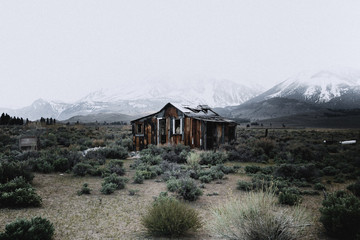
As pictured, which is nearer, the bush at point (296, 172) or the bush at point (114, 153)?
the bush at point (296, 172)

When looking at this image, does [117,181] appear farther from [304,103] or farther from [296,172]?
[304,103]

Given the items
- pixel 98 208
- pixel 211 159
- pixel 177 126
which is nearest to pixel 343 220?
pixel 98 208

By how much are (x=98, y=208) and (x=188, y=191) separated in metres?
2.52

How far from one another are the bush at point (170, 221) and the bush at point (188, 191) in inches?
81.4

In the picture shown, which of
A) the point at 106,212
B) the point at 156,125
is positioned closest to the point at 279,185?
the point at 106,212

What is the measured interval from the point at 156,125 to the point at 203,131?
13.3 feet

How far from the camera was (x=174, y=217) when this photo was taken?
4.41 meters

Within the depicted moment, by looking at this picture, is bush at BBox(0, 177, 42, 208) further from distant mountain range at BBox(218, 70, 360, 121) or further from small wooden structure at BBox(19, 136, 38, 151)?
distant mountain range at BBox(218, 70, 360, 121)

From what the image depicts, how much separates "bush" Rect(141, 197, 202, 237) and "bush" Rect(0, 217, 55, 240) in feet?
5.58

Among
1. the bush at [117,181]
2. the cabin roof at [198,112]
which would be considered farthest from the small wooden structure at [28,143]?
the bush at [117,181]

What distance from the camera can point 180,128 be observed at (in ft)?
58.1

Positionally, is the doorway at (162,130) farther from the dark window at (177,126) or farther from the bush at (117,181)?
the bush at (117,181)

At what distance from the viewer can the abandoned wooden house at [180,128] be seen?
55.9 feet

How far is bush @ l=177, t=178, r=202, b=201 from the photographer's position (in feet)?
21.9
